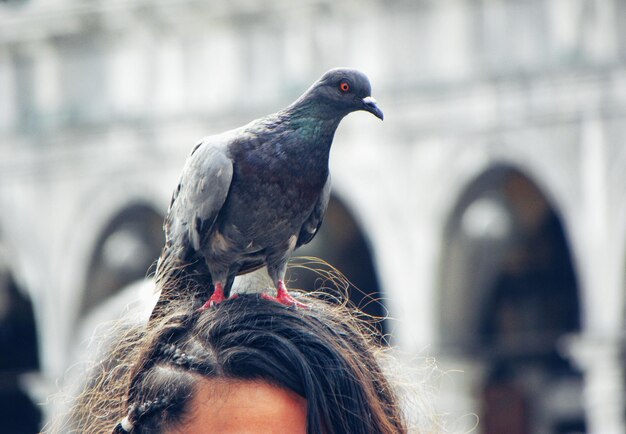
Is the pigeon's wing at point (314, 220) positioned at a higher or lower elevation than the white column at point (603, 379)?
higher

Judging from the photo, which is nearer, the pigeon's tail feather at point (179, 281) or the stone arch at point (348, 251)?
the pigeon's tail feather at point (179, 281)

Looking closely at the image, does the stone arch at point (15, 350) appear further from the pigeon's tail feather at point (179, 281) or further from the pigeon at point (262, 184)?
the pigeon at point (262, 184)

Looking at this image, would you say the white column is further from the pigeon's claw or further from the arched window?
the pigeon's claw

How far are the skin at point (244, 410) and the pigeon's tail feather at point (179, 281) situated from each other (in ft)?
0.80

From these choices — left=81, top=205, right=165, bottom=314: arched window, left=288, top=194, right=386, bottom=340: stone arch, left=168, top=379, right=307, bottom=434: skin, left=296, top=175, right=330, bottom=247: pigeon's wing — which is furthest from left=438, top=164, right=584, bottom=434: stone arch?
left=168, top=379, right=307, bottom=434: skin

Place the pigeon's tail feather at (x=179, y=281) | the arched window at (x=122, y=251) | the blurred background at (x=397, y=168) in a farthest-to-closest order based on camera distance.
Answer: the arched window at (x=122, y=251)
the blurred background at (x=397, y=168)
the pigeon's tail feather at (x=179, y=281)

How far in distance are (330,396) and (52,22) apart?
680 inches

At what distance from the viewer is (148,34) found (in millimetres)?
18375

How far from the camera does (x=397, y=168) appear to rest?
55.5 feet

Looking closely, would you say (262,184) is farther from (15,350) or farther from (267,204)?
(15,350)

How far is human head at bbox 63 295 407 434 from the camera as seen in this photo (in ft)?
6.70

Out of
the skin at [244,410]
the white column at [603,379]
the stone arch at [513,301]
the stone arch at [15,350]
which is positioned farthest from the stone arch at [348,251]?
the skin at [244,410]

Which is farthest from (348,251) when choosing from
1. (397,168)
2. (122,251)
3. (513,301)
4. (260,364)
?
(260,364)

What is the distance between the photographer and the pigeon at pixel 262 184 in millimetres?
2166
